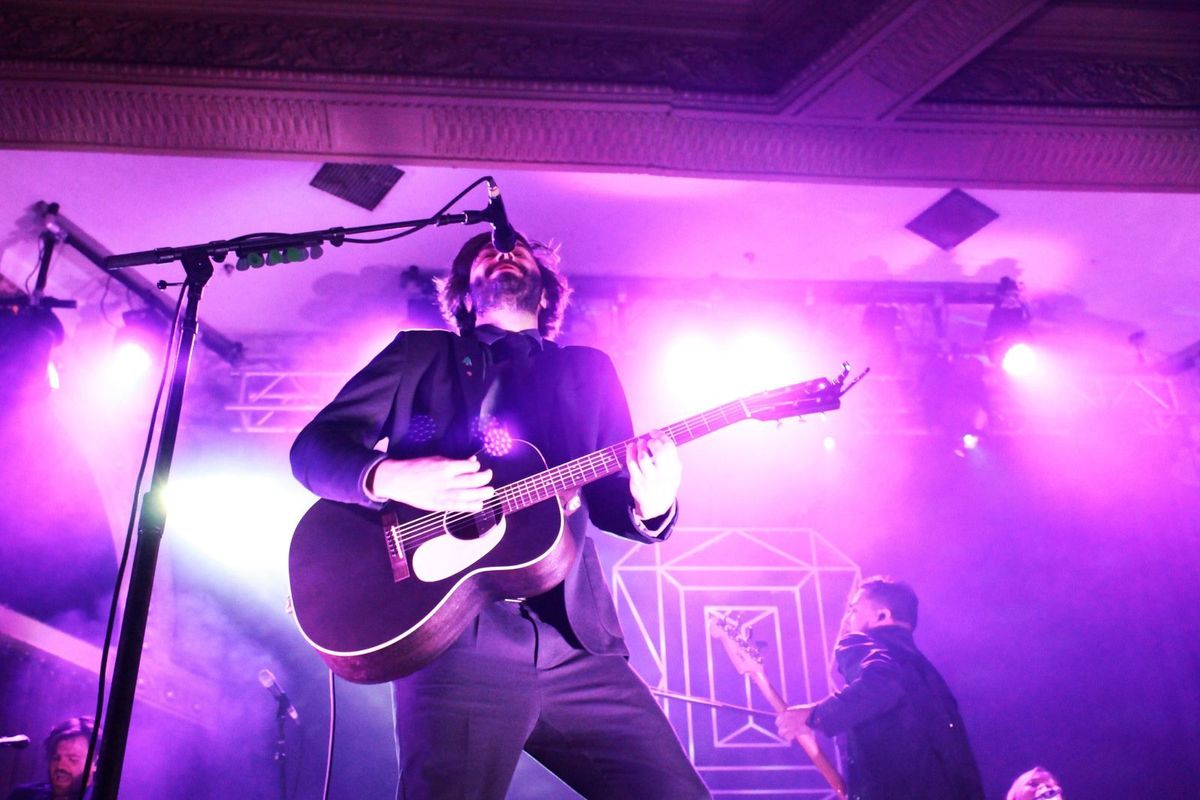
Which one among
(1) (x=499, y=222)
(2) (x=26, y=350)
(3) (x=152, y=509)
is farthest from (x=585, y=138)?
(2) (x=26, y=350)

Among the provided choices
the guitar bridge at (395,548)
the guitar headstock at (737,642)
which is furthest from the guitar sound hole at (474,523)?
the guitar headstock at (737,642)

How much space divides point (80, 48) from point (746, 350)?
15.6ft

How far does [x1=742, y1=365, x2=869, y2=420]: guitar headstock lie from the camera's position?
297 centimetres

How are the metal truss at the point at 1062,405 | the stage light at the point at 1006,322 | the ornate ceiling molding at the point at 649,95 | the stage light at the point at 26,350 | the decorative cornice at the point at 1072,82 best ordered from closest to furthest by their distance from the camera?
1. the ornate ceiling molding at the point at 649,95
2. the decorative cornice at the point at 1072,82
3. the stage light at the point at 26,350
4. the stage light at the point at 1006,322
5. the metal truss at the point at 1062,405

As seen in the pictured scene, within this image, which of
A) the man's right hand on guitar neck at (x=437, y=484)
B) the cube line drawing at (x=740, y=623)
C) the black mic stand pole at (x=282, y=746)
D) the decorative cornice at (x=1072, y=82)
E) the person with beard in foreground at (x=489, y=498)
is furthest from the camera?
the cube line drawing at (x=740, y=623)

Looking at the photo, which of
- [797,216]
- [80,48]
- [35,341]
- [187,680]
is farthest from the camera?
[187,680]

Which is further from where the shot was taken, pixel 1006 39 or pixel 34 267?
pixel 34 267

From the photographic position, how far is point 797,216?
5.99 meters

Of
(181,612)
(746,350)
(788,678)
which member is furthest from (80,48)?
(788,678)

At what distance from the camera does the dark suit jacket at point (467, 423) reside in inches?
96.0

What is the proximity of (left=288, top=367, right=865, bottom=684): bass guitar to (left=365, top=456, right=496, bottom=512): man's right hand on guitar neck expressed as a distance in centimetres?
12

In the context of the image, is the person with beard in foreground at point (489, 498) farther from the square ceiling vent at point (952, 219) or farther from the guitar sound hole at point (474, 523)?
the square ceiling vent at point (952, 219)

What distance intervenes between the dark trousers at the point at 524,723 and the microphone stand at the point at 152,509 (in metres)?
0.62

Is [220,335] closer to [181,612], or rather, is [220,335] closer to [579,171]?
[181,612]
